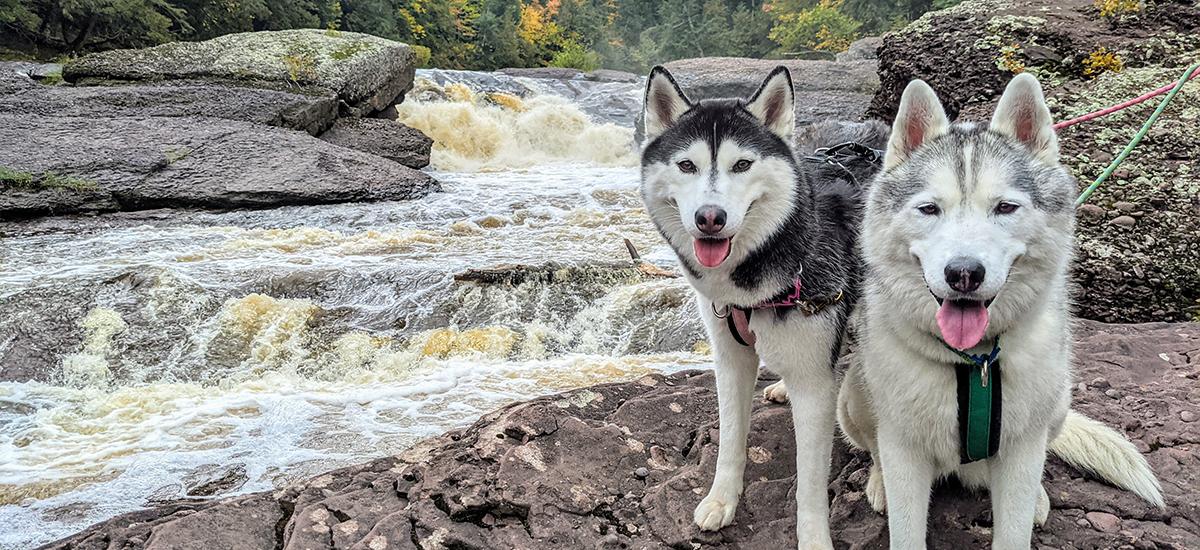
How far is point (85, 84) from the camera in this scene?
1430cm

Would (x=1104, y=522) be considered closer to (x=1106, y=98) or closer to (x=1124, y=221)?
(x=1124, y=221)

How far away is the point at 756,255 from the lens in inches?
102

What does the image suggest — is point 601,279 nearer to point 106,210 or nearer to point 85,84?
point 106,210

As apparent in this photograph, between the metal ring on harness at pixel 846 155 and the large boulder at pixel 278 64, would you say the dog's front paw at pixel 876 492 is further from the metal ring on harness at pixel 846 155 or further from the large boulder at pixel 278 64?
the large boulder at pixel 278 64

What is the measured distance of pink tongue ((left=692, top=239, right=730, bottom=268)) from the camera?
2.48 metres

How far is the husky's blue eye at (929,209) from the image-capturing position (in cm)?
199

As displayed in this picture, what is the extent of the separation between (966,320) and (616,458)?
167cm

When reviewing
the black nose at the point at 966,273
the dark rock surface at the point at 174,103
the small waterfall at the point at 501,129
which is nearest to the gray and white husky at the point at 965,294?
the black nose at the point at 966,273

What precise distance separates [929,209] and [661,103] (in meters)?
1.26

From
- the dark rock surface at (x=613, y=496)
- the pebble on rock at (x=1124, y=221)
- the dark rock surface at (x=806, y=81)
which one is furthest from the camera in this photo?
the dark rock surface at (x=806, y=81)

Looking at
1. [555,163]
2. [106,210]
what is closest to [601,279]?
[106,210]

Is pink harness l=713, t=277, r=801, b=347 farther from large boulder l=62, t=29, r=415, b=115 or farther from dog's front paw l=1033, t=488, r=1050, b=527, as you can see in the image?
large boulder l=62, t=29, r=415, b=115

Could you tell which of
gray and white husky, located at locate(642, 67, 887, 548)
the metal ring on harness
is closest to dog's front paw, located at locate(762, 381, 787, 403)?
gray and white husky, located at locate(642, 67, 887, 548)

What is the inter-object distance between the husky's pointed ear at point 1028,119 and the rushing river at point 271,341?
390 cm
